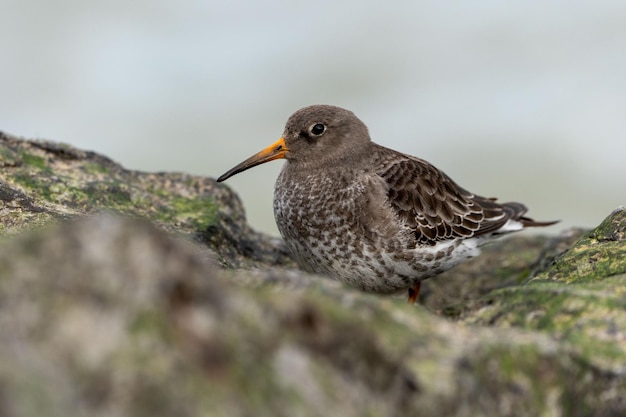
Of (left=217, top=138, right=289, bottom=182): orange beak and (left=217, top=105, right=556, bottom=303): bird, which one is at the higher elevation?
(left=217, top=138, right=289, bottom=182): orange beak

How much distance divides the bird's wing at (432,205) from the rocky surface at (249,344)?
3.11 m

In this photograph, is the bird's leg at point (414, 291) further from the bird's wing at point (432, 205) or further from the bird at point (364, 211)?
the bird's wing at point (432, 205)

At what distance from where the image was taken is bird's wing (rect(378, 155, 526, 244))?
805cm

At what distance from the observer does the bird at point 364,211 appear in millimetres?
7684

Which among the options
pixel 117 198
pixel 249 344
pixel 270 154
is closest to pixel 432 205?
pixel 270 154

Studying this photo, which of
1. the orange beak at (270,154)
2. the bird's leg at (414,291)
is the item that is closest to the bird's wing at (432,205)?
the bird's leg at (414,291)

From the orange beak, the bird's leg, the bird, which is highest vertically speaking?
the orange beak

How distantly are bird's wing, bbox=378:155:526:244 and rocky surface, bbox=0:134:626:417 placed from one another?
3109 mm

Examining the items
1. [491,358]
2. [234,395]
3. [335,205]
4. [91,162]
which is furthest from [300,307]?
[91,162]

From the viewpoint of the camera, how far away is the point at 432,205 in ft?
27.5

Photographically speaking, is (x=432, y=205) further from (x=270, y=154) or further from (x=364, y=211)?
(x=270, y=154)

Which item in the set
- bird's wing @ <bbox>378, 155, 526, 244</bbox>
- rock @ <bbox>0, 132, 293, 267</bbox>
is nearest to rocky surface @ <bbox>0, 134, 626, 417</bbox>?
bird's wing @ <bbox>378, 155, 526, 244</bbox>

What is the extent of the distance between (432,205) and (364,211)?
103cm

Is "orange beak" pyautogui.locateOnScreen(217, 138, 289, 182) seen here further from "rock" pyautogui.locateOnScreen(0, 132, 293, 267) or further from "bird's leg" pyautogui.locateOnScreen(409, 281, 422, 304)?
"bird's leg" pyautogui.locateOnScreen(409, 281, 422, 304)
